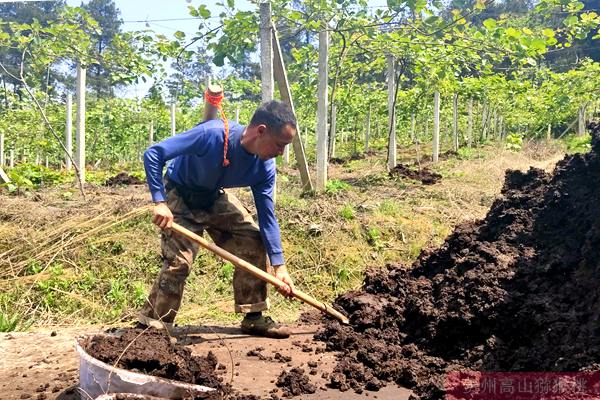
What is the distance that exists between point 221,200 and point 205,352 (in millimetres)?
1132

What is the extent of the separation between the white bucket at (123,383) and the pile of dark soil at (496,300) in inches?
38.8

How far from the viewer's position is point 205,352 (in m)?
4.09

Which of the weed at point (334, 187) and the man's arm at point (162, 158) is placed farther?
the weed at point (334, 187)

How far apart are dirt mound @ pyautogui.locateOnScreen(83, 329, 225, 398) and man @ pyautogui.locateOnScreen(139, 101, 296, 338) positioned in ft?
1.86

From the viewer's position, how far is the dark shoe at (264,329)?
4.53 metres

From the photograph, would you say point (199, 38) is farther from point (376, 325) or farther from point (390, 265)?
point (376, 325)

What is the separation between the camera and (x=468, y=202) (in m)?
9.10

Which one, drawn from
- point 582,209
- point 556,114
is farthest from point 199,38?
point 556,114

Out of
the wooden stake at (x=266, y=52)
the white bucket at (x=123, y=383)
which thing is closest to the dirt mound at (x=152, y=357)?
the white bucket at (x=123, y=383)

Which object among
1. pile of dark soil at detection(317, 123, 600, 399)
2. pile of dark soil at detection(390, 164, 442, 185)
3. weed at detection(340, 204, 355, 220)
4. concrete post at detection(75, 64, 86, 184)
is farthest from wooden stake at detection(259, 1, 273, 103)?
pile of dark soil at detection(390, 164, 442, 185)

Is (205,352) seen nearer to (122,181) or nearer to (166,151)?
(166,151)

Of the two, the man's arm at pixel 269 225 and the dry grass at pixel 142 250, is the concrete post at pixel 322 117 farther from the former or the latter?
the man's arm at pixel 269 225

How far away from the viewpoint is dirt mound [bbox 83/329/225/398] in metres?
3.12

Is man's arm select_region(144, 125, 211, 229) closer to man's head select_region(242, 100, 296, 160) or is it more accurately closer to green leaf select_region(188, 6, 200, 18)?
man's head select_region(242, 100, 296, 160)
